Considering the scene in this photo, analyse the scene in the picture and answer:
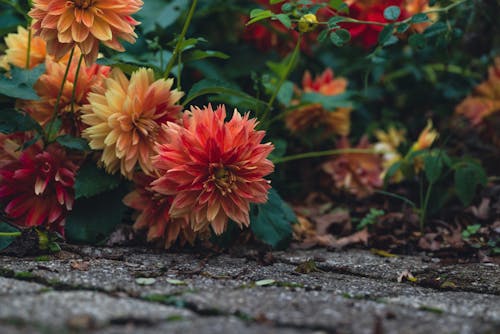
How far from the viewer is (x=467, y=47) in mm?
2484

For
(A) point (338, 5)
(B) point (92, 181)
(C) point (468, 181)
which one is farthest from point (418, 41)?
(B) point (92, 181)

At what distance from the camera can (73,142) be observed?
1604 mm

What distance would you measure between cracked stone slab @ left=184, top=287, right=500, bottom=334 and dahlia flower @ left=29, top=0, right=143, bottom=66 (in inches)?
25.8

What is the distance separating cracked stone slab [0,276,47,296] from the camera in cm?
117

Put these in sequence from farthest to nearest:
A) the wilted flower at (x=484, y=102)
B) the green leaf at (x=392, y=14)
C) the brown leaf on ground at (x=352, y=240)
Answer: the wilted flower at (x=484, y=102) → the brown leaf on ground at (x=352, y=240) → the green leaf at (x=392, y=14)

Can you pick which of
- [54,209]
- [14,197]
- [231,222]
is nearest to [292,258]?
[231,222]

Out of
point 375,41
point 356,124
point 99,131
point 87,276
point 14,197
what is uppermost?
point 375,41

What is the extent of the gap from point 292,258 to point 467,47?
123cm

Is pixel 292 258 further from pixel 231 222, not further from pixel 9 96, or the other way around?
pixel 9 96

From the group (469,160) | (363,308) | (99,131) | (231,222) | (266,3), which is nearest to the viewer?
(363,308)

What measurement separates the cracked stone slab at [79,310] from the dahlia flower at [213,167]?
14.7 inches

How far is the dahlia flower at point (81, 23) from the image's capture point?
150 cm

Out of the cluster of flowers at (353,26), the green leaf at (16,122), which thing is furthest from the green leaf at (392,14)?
the green leaf at (16,122)

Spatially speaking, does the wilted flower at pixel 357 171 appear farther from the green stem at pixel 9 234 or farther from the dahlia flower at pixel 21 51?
the green stem at pixel 9 234
